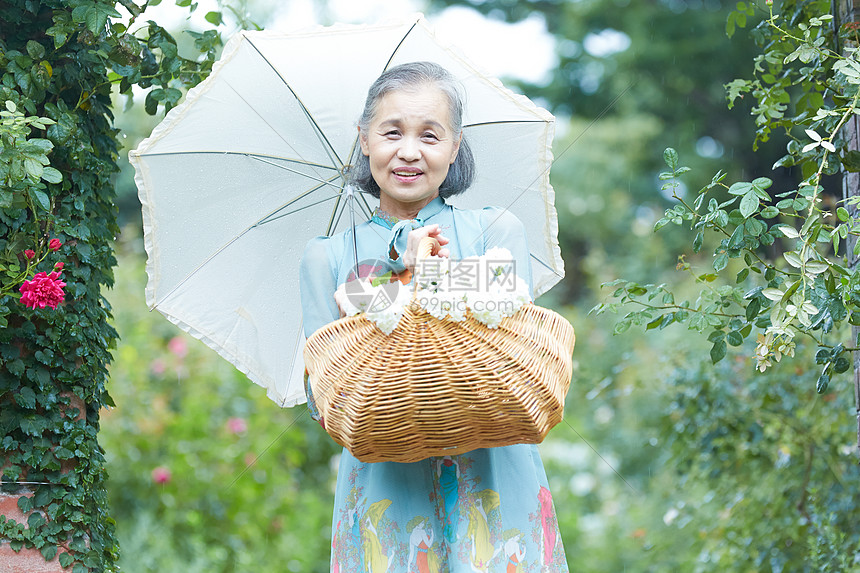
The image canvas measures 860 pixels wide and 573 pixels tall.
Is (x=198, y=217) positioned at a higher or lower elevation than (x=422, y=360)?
lower

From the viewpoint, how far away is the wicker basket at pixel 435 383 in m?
1.48

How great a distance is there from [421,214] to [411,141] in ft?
0.54

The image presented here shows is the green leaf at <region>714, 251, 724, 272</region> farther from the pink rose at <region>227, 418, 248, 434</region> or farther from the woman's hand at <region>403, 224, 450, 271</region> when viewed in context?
the pink rose at <region>227, 418, 248, 434</region>

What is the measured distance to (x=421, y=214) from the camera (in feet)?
6.54

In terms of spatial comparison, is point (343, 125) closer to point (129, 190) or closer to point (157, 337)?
point (157, 337)

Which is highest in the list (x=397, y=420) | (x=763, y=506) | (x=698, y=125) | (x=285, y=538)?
(x=397, y=420)

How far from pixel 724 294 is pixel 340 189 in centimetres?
100

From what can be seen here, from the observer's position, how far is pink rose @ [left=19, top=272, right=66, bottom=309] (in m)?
1.99

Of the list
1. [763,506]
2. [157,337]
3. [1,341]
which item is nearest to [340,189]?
[1,341]

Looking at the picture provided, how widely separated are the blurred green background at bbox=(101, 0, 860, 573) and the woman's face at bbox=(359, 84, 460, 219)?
0.29m

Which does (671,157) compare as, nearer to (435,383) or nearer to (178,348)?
(435,383)

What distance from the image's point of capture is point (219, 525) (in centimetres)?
478

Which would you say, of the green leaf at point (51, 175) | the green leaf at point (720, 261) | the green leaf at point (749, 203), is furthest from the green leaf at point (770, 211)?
the green leaf at point (51, 175)

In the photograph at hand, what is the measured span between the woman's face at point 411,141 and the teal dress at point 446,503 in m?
0.09
